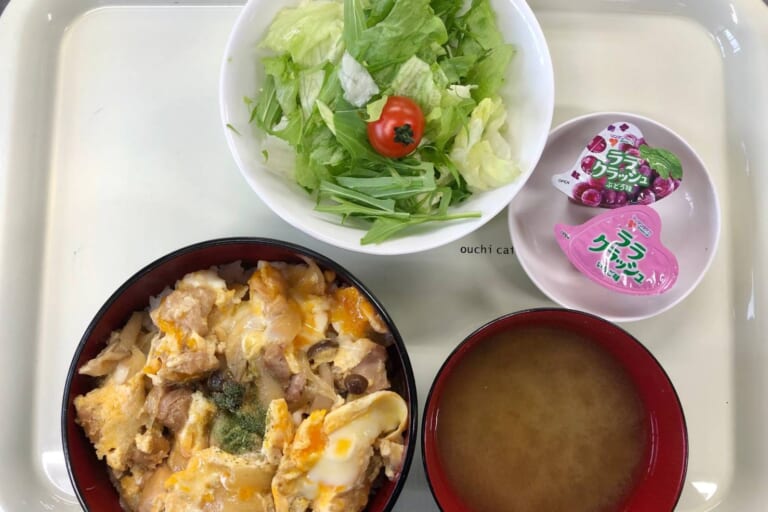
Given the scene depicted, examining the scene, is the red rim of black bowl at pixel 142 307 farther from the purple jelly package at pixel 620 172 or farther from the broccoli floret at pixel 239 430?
the purple jelly package at pixel 620 172

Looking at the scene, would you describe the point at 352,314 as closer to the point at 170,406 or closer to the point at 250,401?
the point at 250,401

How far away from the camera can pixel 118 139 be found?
1698 millimetres

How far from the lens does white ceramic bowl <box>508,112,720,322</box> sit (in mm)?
1577

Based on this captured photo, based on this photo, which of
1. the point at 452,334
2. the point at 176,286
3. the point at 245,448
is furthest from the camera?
the point at 452,334

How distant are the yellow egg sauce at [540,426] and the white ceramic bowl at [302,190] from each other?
0.99 feet

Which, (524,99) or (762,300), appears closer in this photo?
(524,99)

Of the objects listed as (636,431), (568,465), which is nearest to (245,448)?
(568,465)

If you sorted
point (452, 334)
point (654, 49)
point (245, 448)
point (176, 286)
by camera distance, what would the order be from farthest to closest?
point (654, 49) < point (452, 334) < point (176, 286) < point (245, 448)

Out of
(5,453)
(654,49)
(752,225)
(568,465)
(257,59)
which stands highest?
(257,59)

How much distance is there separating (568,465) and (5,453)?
136cm

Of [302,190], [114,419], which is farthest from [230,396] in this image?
[302,190]

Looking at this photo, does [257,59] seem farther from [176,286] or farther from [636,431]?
[636,431]

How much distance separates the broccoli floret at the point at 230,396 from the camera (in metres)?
1.39

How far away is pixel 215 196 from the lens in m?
1.67
